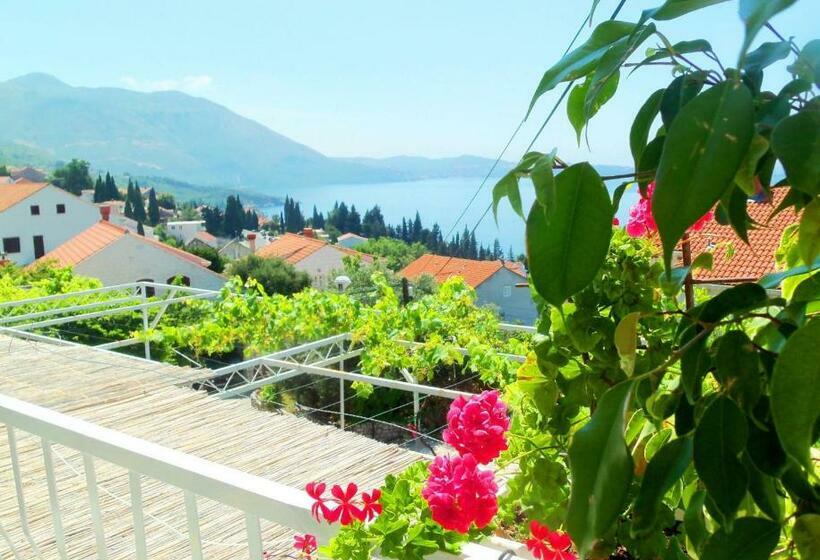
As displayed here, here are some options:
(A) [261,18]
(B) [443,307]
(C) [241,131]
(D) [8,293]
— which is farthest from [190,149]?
(B) [443,307]

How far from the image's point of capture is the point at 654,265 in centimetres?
54

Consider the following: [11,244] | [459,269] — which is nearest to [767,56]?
[459,269]

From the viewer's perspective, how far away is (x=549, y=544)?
0.53m

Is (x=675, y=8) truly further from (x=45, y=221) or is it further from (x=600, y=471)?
(x=45, y=221)

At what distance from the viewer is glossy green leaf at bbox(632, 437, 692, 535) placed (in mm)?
314

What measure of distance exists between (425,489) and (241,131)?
37626mm

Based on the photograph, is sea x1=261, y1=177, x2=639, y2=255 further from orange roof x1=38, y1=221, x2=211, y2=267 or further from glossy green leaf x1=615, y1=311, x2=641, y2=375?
orange roof x1=38, y1=221, x2=211, y2=267

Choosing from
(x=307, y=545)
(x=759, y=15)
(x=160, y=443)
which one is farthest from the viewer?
(x=160, y=443)

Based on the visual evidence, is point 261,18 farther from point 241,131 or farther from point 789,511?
point 789,511

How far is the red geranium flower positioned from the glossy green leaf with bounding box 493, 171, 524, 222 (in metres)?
0.36

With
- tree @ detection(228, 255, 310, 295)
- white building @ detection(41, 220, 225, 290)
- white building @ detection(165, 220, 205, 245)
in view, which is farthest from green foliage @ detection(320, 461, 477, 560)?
white building @ detection(165, 220, 205, 245)

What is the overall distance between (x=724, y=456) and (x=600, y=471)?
5 centimetres

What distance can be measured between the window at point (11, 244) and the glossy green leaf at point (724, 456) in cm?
2080

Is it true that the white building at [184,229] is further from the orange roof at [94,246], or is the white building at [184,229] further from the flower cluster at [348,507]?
the flower cluster at [348,507]
